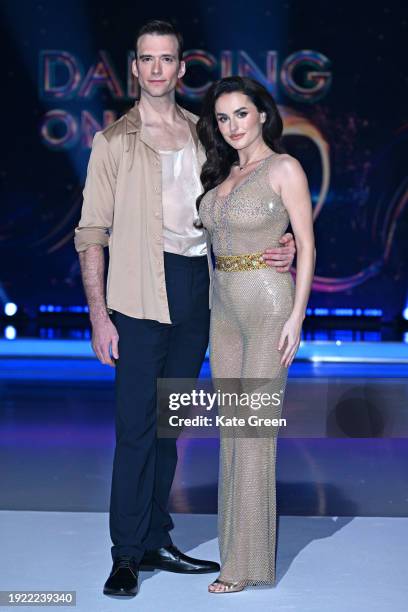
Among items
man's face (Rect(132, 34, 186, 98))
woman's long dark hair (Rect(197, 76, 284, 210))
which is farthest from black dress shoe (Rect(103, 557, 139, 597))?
man's face (Rect(132, 34, 186, 98))

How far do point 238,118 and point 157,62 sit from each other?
0.86 feet

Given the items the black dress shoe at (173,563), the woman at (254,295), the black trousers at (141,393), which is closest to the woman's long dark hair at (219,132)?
the woman at (254,295)

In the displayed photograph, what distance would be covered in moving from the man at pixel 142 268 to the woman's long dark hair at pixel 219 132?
0.07m

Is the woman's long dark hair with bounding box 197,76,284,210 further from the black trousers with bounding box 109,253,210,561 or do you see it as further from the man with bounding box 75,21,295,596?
the black trousers with bounding box 109,253,210,561

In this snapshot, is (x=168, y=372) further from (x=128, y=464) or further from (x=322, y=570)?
(x=322, y=570)

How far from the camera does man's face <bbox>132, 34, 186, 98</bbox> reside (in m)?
2.92

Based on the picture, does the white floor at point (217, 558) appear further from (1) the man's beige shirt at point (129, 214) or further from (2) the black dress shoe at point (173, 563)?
(1) the man's beige shirt at point (129, 214)

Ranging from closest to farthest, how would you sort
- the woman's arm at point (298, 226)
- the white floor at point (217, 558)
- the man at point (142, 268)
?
the white floor at point (217, 558)
the woman's arm at point (298, 226)
the man at point (142, 268)

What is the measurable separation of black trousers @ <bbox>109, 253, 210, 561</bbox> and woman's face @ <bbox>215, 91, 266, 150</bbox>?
1.16ft

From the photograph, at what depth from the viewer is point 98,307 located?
9.73 ft

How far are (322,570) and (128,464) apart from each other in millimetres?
588

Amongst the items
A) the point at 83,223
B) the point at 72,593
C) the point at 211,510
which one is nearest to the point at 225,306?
the point at 83,223

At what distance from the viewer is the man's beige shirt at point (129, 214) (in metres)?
2.97

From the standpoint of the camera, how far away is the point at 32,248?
11.5 metres
